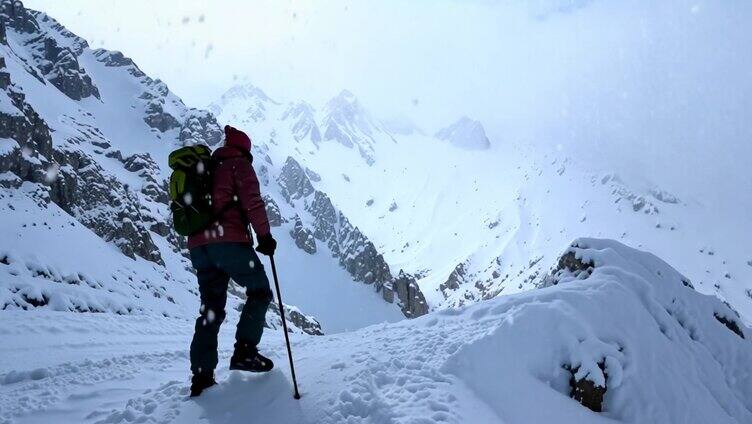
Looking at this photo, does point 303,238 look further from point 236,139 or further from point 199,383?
point 236,139

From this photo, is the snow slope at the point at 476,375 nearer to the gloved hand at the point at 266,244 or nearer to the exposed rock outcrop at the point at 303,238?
the gloved hand at the point at 266,244

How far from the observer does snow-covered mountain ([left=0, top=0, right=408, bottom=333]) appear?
34.2 meters

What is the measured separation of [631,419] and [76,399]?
292 inches

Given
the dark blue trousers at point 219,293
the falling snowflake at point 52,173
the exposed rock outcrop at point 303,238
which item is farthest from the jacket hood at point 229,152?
the exposed rock outcrop at point 303,238

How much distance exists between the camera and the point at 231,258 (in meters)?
5.55

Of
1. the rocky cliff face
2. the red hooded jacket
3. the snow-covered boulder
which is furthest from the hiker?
the rocky cliff face

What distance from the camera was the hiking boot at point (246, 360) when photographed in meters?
5.77

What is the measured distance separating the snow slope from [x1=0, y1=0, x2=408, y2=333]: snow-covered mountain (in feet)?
63.8

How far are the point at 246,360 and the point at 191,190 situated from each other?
216 centimetres

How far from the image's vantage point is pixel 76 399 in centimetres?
646

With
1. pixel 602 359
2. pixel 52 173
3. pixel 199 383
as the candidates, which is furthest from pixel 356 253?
pixel 199 383

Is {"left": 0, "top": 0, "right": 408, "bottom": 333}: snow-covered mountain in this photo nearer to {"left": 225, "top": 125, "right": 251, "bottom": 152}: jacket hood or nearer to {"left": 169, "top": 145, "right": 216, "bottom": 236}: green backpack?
{"left": 169, "top": 145, "right": 216, "bottom": 236}: green backpack

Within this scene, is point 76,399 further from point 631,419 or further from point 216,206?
point 631,419

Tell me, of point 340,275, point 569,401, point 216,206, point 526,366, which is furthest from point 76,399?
point 340,275
